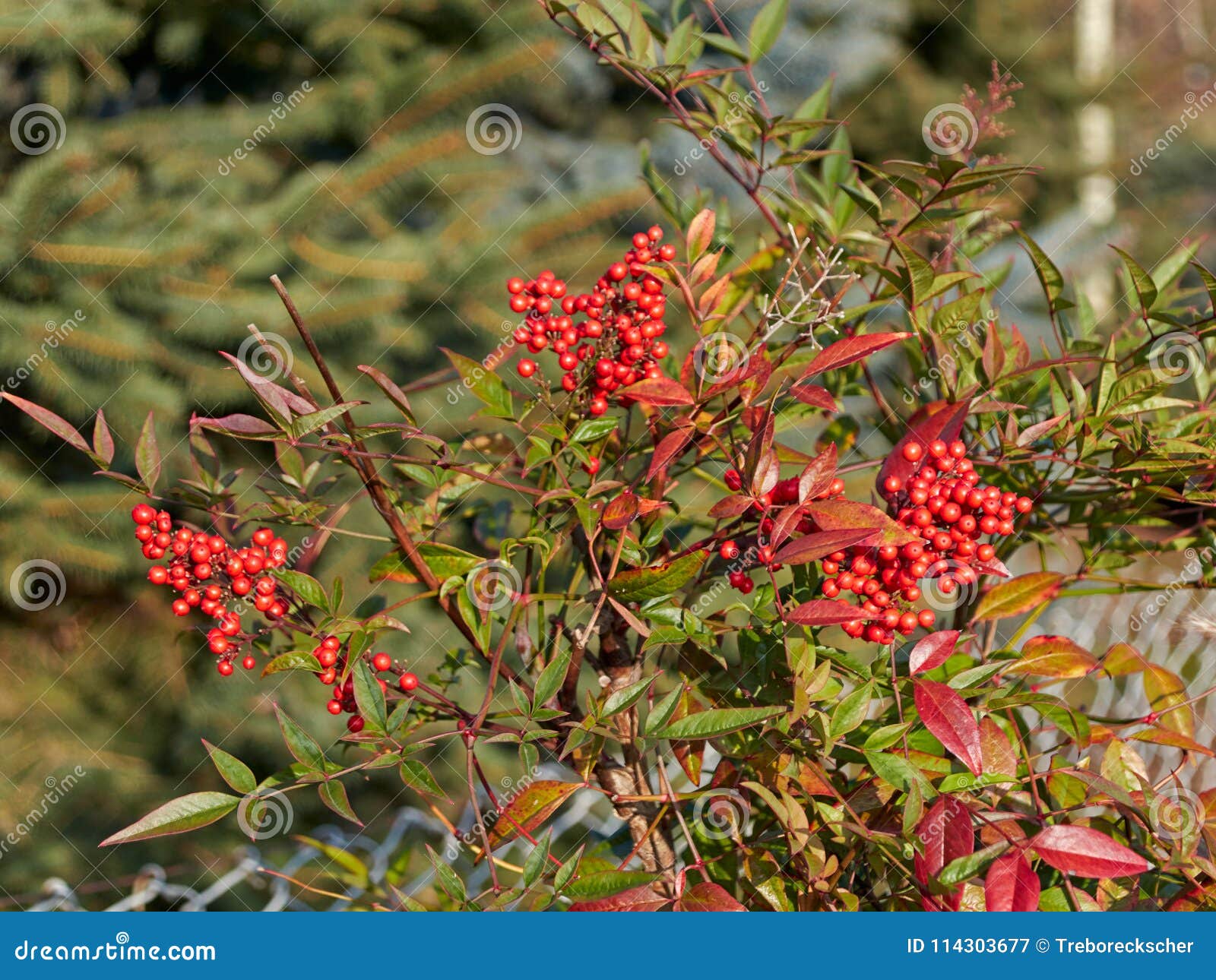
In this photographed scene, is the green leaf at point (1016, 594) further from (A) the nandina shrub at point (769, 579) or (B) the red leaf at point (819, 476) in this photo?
(B) the red leaf at point (819, 476)

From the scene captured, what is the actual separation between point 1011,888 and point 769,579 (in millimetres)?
178

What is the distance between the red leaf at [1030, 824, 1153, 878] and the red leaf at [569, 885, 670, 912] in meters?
0.16

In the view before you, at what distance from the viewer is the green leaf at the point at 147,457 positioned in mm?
440

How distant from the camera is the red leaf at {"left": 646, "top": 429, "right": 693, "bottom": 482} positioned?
0.42 m

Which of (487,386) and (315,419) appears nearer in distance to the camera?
(315,419)

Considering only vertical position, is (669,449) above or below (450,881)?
above

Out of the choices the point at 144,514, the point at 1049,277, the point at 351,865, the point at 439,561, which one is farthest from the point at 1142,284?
the point at 351,865

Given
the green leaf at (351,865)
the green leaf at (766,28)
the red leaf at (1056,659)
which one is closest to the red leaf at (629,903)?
the red leaf at (1056,659)

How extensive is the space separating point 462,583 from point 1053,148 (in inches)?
116

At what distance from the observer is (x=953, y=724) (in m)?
0.39

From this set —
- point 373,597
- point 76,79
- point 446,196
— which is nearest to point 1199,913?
point 373,597

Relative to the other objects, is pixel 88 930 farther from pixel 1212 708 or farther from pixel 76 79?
pixel 76 79

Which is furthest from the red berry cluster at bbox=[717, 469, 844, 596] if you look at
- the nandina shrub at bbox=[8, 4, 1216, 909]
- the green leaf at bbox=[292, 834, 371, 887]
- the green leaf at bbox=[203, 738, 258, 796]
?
the green leaf at bbox=[292, 834, 371, 887]

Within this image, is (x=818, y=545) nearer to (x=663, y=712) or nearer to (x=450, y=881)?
(x=663, y=712)
